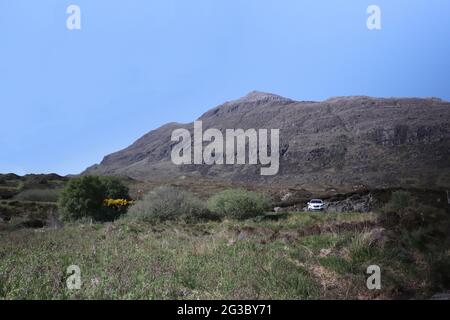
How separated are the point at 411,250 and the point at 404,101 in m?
149

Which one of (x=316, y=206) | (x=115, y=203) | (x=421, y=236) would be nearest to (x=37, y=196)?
(x=115, y=203)

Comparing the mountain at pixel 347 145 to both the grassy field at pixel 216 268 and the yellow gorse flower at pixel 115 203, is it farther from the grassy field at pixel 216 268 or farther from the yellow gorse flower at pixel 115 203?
the grassy field at pixel 216 268

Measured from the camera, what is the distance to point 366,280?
8.86m

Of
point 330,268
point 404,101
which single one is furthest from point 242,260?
point 404,101

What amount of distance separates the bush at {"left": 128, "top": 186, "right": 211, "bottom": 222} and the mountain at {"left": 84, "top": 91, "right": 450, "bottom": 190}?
3837 centimetres

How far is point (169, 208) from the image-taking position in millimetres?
23984

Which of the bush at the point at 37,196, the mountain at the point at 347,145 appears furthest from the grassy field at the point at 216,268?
the mountain at the point at 347,145

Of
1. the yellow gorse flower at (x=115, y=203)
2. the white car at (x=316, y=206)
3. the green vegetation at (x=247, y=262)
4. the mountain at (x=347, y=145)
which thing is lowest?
the white car at (x=316, y=206)

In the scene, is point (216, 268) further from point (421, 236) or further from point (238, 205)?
point (238, 205)

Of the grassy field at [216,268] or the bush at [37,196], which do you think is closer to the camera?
the grassy field at [216,268]

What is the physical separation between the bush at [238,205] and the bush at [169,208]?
822 millimetres

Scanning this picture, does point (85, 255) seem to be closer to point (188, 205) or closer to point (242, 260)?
point (242, 260)

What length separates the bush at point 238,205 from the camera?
2458 centimetres

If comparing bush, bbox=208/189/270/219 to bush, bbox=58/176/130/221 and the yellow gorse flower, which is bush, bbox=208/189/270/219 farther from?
bush, bbox=58/176/130/221
